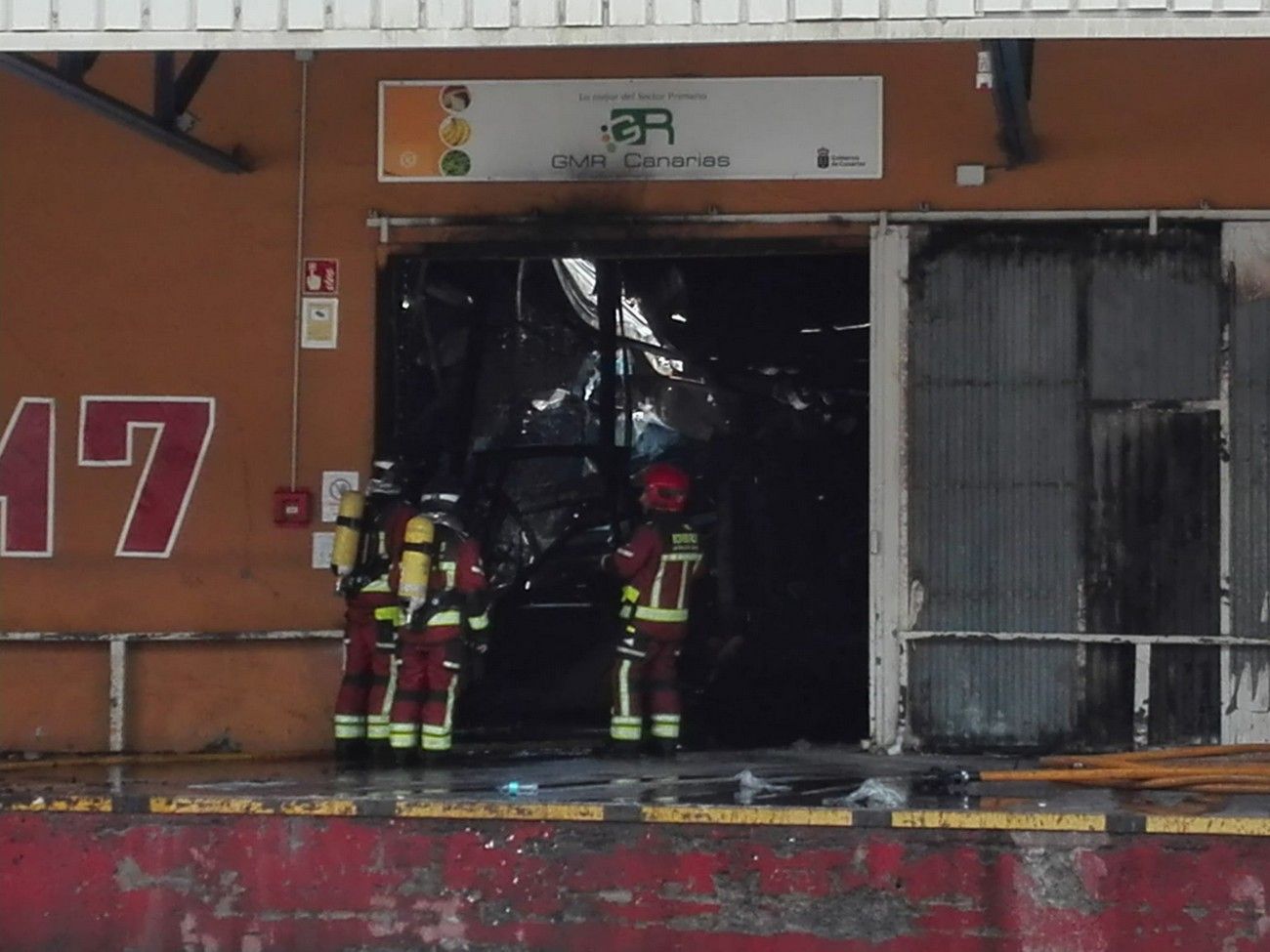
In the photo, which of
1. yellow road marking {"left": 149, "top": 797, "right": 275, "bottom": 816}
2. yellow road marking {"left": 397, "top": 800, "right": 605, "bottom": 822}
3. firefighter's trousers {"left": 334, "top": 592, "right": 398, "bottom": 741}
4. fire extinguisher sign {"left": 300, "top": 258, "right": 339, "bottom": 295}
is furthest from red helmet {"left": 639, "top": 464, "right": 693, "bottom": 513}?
yellow road marking {"left": 149, "top": 797, "right": 275, "bottom": 816}

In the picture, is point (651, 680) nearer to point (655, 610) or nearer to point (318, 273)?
point (655, 610)

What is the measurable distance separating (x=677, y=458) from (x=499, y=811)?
3.47 meters

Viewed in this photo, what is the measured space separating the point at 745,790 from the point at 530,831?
1.06 m

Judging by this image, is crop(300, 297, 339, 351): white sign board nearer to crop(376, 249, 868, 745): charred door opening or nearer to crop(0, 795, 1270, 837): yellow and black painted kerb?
crop(376, 249, 868, 745): charred door opening

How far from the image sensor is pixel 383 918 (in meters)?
8.30

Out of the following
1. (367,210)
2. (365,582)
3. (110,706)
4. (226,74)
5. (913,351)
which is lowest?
(110,706)

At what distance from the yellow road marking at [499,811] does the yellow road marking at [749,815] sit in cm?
25

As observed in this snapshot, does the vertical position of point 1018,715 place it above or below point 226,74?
below

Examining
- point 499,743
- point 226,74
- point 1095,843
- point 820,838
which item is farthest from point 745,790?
point 226,74

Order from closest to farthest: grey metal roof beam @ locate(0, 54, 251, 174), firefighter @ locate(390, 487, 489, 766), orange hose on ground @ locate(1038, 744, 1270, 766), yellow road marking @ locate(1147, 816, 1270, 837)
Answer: yellow road marking @ locate(1147, 816, 1270, 837) < grey metal roof beam @ locate(0, 54, 251, 174) < orange hose on ground @ locate(1038, 744, 1270, 766) < firefighter @ locate(390, 487, 489, 766)

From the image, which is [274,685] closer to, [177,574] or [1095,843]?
[177,574]

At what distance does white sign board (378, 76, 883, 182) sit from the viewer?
10.4 m

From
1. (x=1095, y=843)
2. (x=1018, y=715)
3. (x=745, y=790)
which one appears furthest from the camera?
(x=1018, y=715)

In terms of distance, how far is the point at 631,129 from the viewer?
10.5 m
